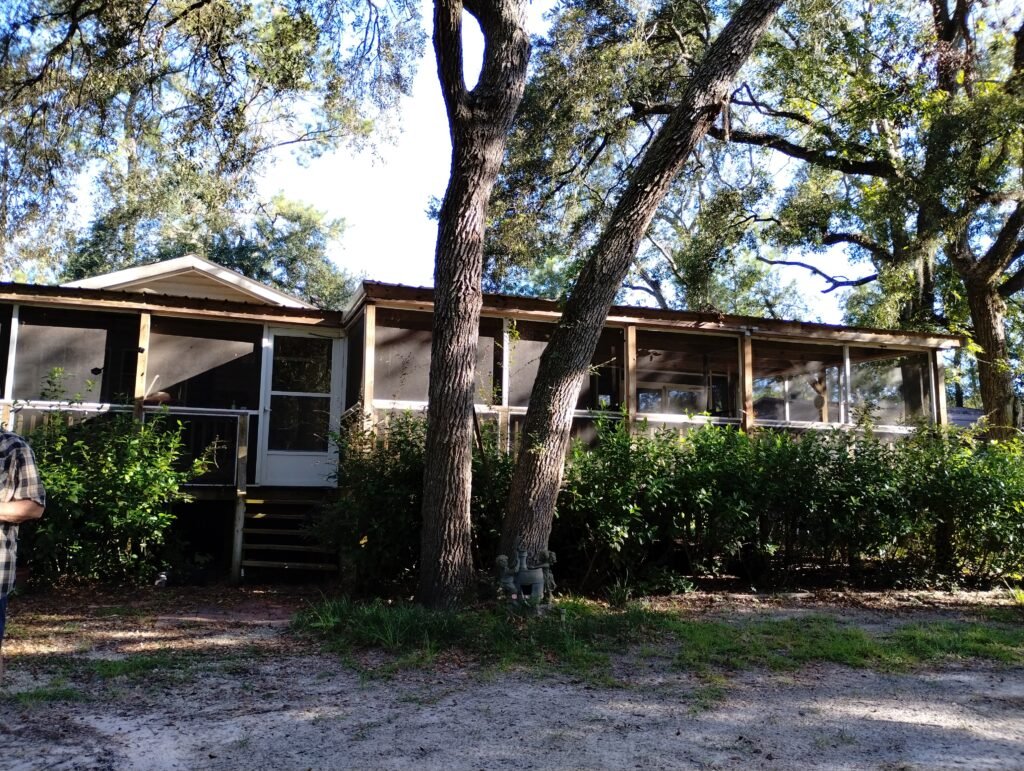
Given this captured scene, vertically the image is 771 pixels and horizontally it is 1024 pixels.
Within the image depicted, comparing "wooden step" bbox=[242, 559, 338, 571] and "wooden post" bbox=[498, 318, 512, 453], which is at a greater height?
"wooden post" bbox=[498, 318, 512, 453]

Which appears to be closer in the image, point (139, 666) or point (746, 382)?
point (139, 666)

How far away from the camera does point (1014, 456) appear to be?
9.87m

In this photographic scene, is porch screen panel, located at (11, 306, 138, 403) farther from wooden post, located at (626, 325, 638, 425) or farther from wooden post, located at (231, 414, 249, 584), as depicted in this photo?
wooden post, located at (626, 325, 638, 425)

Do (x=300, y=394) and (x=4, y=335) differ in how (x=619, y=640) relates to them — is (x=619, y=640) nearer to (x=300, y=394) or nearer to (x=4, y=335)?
(x=300, y=394)

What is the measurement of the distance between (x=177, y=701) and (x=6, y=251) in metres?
10.2

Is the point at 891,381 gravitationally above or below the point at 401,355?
above

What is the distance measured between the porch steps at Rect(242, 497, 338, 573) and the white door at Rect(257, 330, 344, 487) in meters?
0.40

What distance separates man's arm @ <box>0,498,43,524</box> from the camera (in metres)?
4.05

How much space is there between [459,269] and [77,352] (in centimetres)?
710

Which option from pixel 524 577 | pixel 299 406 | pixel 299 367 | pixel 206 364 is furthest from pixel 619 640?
pixel 206 364

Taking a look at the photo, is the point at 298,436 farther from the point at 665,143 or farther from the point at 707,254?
the point at 707,254

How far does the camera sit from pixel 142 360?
1073cm

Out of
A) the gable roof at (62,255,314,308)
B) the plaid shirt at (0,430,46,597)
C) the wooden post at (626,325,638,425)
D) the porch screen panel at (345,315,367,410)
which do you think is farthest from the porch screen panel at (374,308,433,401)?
the plaid shirt at (0,430,46,597)

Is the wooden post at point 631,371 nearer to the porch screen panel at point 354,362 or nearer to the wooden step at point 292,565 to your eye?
the porch screen panel at point 354,362
